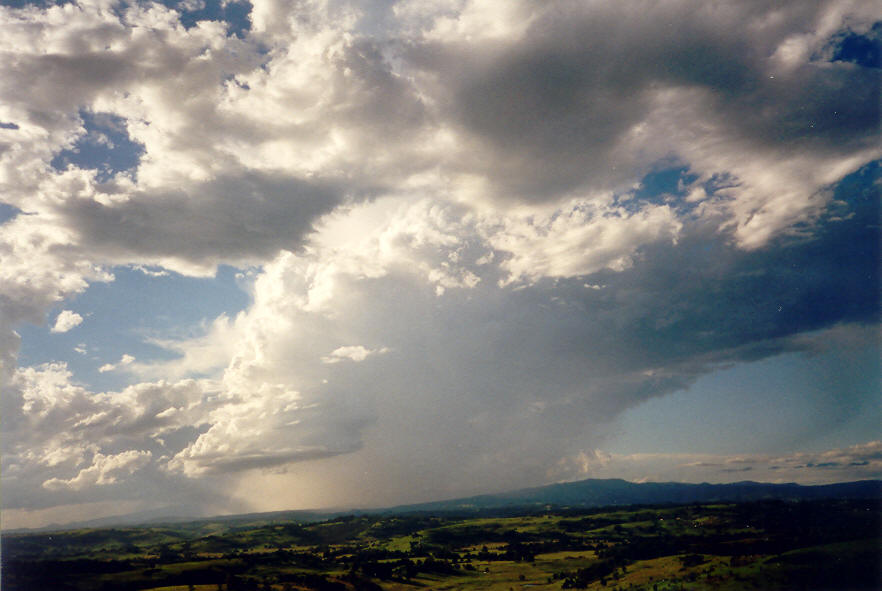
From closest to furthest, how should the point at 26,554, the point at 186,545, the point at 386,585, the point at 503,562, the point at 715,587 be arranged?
the point at 715,587 < the point at 386,585 < the point at 503,562 < the point at 26,554 < the point at 186,545

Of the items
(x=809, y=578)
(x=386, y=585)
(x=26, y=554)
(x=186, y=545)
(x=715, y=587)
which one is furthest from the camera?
(x=186, y=545)

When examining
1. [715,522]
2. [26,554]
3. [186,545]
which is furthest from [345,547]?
[715,522]

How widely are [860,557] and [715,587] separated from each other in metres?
32.5

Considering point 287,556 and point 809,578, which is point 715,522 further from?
point 287,556

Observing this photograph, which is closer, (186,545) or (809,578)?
(809,578)

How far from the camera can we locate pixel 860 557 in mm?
86875

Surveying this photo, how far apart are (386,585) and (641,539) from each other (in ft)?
281

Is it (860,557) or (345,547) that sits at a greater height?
(860,557)

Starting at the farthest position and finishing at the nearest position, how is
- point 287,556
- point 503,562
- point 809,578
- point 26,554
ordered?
point 26,554 → point 287,556 → point 503,562 → point 809,578

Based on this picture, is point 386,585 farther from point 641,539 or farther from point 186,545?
point 186,545

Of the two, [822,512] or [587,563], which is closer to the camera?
[587,563]

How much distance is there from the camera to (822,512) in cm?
14100

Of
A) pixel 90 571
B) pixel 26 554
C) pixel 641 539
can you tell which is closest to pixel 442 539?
pixel 641 539

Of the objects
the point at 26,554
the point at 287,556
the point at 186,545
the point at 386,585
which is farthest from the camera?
the point at 186,545
